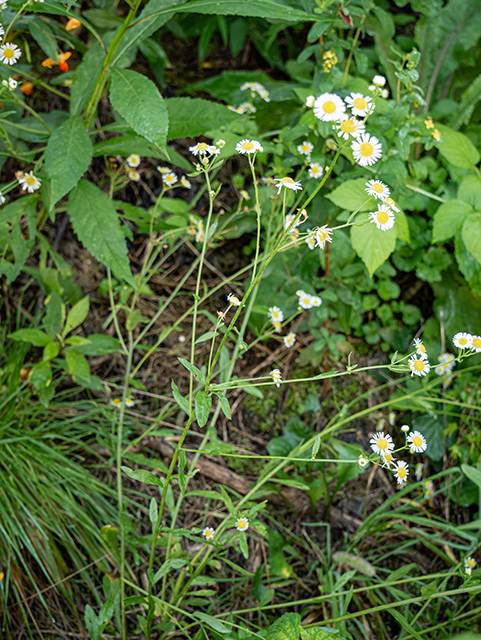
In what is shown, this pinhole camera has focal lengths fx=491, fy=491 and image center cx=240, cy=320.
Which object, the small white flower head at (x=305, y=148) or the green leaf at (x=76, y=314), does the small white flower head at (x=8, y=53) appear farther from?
the small white flower head at (x=305, y=148)

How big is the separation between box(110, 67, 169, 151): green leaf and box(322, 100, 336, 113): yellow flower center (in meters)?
0.39

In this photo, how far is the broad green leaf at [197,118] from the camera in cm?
141

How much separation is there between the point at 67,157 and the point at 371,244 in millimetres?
862

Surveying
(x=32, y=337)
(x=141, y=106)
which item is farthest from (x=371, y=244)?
(x=32, y=337)

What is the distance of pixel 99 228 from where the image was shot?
1.39 m

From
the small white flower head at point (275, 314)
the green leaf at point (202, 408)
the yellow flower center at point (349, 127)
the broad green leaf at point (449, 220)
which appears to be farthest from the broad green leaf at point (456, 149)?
the green leaf at point (202, 408)

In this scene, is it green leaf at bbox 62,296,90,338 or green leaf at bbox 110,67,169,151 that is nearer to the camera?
green leaf at bbox 110,67,169,151

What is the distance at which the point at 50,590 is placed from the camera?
142cm

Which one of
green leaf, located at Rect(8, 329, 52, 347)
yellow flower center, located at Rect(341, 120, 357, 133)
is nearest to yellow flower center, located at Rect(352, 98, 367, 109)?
yellow flower center, located at Rect(341, 120, 357, 133)

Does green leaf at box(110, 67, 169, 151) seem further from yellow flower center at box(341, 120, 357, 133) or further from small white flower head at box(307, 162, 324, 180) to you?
small white flower head at box(307, 162, 324, 180)

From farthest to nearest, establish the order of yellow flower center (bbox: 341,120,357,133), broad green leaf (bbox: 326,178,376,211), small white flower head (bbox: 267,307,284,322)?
small white flower head (bbox: 267,307,284,322) < broad green leaf (bbox: 326,178,376,211) < yellow flower center (bbox: 341,120,357,133)

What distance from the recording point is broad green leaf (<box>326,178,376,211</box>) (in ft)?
4.71

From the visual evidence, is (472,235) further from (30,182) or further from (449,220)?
(30,182)

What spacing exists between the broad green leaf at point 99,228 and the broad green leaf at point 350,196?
615 millimetres
